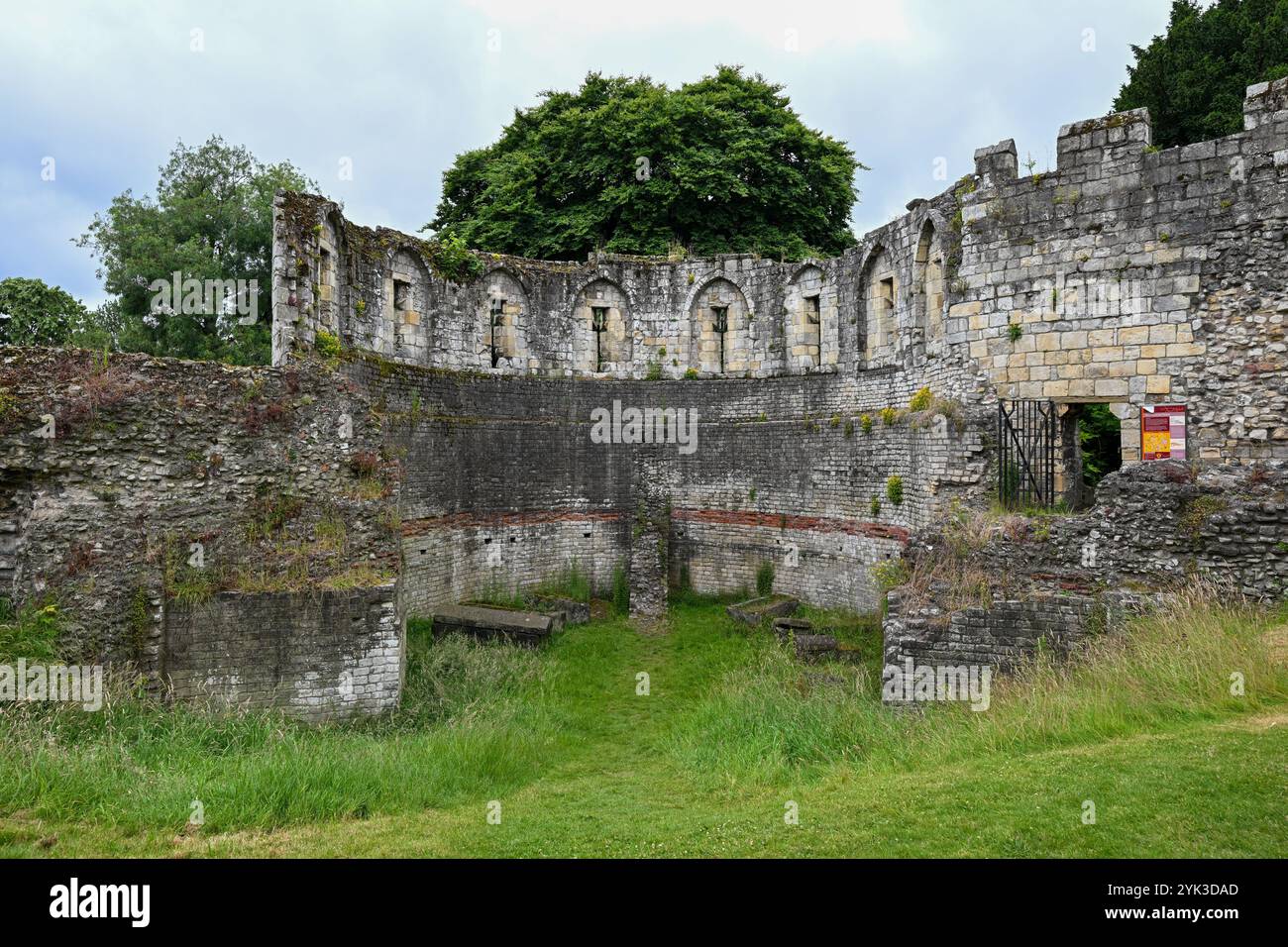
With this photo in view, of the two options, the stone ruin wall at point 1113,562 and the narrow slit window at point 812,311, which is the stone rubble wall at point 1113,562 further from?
the narrow slit window at point 812,311

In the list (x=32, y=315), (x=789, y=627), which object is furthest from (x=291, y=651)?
(x=32, y=315)

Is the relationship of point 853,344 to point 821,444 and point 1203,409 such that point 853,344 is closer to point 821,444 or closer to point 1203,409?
point 821,444

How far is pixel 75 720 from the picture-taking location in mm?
8328

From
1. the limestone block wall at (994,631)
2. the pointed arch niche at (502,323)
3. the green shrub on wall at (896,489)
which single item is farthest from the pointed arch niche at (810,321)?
the limestone block wall at (994,631)

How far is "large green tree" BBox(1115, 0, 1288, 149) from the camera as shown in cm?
2017

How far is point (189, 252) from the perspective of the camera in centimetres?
2541

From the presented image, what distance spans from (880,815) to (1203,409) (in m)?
8.29

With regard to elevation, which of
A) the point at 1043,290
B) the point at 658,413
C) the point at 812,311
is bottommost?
the point at 658,413

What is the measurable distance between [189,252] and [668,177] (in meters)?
15.5

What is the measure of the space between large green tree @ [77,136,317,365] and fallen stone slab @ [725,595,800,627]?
62.8ft

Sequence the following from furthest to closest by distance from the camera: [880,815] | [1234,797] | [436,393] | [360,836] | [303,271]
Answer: [436,393]
[303,271]
[360,836]
[880,815]
[1234,797]

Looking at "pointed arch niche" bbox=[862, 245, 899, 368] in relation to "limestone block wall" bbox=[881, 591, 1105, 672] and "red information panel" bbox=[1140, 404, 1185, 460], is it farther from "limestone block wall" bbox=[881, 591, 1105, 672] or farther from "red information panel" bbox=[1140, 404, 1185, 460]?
"limestone block wall" bbox=[881, 591, 1105, 672]

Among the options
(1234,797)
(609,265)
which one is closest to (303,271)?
(609,265)

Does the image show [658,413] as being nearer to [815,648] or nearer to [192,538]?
[815,648]
